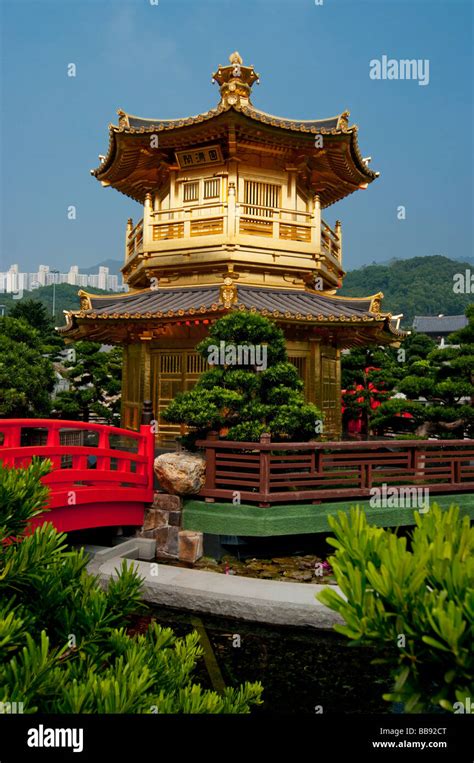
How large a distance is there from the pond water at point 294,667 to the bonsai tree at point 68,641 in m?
2.99

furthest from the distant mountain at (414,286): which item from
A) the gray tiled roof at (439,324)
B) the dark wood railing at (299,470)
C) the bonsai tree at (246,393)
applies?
the bonsai tree at (246,393)

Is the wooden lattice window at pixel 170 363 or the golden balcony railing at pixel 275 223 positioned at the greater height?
the golden balcony railing at pixel 275 223

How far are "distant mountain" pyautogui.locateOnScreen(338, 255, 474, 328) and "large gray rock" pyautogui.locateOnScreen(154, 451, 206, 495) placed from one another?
102815 millimetres

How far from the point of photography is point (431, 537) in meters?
2.01

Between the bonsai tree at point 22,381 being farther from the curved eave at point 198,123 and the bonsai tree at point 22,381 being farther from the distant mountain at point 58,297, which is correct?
the distant mountain at point 58,297

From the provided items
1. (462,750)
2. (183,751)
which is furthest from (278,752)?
(462,750)

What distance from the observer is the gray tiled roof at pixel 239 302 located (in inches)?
509

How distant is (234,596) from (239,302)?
7513mm

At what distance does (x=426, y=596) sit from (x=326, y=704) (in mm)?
4339

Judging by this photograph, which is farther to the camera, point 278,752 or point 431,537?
point 278,752

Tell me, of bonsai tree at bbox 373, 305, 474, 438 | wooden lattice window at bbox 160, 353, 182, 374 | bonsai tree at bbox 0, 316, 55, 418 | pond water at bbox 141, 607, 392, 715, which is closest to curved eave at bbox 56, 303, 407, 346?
wooden lattice window at bbox 160, 353, 182, 374

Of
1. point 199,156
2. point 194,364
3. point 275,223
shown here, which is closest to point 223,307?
point 194,364

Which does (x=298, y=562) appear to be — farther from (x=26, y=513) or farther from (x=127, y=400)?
(x=127, y=400)

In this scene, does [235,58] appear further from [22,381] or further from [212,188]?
[22,381]
